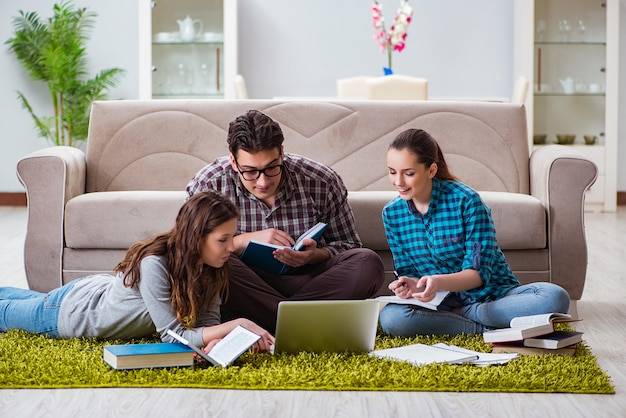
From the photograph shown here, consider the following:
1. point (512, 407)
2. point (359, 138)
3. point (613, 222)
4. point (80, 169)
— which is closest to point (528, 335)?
point (512, 407)

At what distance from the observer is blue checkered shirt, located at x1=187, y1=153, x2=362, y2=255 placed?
2.69 meters

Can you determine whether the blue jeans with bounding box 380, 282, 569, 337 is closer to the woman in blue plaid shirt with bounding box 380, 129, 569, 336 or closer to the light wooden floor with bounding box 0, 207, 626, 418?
the woman in blue plaid shirt with bounding box 380, 129, 569, 336

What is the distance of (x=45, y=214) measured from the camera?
310 centimetres

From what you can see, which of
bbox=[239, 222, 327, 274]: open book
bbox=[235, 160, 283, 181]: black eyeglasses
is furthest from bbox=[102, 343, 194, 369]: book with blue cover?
bbox=[235, 160, 283, 181]: black eyeglasses

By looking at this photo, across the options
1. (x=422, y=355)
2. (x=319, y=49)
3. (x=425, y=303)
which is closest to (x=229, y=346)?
(x=422, y=355)

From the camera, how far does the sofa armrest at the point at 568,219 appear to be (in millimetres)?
3020

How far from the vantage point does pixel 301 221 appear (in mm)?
2695

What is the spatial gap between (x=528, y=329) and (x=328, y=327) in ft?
1.71

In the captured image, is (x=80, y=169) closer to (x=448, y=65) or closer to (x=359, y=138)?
(x=359, y=138)

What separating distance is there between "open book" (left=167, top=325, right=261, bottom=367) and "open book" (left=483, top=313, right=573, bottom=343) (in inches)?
25.7

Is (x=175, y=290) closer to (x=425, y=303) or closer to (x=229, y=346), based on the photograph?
(x=229, y=346)

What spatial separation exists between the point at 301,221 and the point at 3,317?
3.02 feet

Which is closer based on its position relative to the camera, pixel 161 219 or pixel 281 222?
pixel 281 222

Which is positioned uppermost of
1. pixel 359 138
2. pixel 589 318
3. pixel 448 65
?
pixel 448 65
